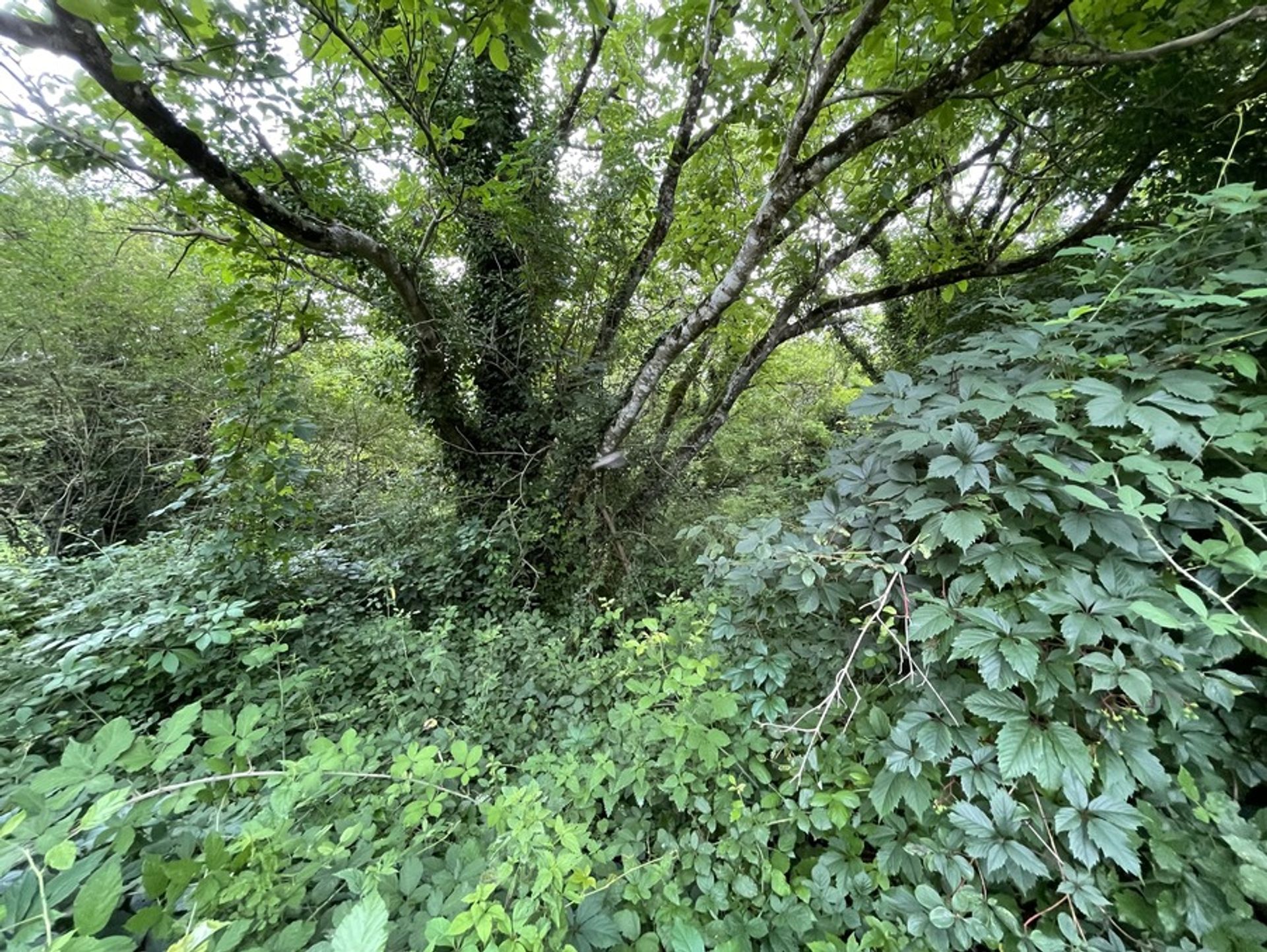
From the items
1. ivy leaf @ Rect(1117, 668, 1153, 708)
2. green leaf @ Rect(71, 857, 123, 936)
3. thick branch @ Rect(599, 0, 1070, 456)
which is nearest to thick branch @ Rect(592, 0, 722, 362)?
thick branch @ Rect(599, 0, 1070, 456)

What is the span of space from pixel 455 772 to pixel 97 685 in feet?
7.16

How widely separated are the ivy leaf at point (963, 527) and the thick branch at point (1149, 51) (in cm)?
213

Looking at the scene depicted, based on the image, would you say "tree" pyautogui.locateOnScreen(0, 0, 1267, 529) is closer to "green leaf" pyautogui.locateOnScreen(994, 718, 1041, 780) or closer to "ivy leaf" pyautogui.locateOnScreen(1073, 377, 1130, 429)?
"ivy leaf" pyautogui.locateOnScreen(1073, 377, 1130, 429)

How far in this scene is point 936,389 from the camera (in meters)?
1.47

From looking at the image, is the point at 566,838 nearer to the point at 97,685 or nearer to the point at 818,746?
the point at 818,746

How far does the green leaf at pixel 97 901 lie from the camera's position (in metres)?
0.73

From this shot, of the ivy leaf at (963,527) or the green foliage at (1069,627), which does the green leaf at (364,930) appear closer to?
the green foliage at (1069,627)

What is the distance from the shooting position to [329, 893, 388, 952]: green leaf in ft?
2.42

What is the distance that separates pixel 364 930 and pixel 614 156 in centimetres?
428

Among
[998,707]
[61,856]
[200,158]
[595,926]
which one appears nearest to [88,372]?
[200,158]

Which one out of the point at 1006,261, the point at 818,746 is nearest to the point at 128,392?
the point at 818,746

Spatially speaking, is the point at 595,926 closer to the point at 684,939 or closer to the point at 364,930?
the point at 684,939

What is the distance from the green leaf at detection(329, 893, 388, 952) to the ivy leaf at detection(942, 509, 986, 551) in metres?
1.48

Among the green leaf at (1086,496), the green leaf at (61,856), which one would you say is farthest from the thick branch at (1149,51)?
the green leaf at (61,856)
